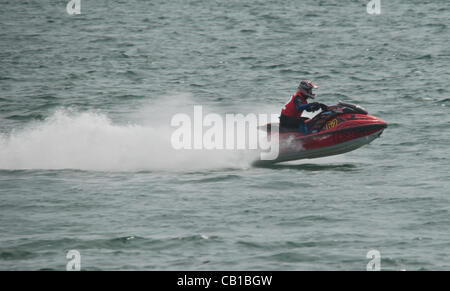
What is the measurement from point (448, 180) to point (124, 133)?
8625 millimetres

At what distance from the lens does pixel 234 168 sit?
732 inches

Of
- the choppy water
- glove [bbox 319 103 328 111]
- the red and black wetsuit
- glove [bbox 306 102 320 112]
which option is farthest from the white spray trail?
glove [bbox 319 103 328 111]

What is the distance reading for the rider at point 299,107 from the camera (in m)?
17.9

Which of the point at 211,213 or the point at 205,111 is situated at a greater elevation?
the point at 205,111

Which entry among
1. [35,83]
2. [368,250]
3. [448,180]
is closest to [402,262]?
[368,250]

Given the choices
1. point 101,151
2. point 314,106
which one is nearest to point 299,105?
point 314,106

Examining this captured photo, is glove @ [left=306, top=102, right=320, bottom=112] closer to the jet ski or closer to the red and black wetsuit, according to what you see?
the red and black wetsuit

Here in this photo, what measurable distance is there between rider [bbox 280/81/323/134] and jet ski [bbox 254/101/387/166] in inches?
6.1

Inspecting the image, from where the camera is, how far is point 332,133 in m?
18.2

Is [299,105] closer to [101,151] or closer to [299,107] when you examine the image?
[299,107]

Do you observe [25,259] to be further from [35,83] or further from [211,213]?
[35,83]

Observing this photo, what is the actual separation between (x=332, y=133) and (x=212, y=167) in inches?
124

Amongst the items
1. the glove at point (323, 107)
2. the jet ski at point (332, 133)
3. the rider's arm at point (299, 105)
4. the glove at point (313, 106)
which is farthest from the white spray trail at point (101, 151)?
the glove at point (323, 107)
